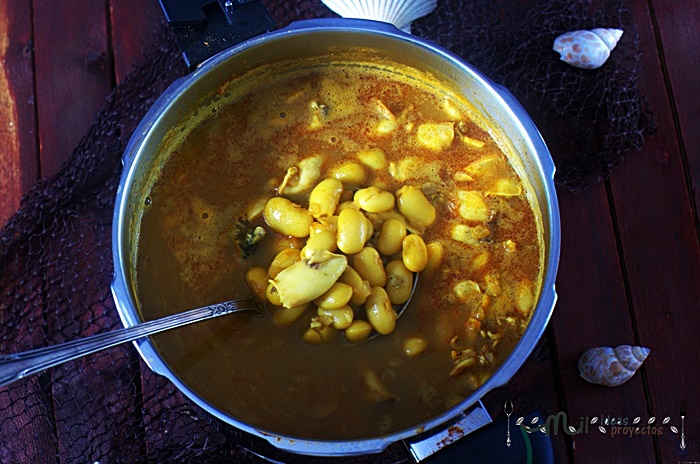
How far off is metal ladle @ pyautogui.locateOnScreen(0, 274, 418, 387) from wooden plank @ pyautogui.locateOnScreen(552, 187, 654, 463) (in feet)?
1.09

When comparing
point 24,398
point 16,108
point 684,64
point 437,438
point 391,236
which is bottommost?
point 437,438

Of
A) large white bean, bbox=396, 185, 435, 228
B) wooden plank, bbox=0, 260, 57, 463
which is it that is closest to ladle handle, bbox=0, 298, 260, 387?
large white bean, bbox=396, 185, 435, 228

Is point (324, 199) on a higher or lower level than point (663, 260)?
higher

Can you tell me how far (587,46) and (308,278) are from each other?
57cm

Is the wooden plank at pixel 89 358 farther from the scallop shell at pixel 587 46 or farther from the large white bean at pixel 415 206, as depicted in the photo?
the scallop shell at pixel 587 46

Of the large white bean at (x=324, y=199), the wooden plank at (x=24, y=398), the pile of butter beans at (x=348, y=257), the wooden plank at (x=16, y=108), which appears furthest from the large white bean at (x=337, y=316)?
the wooden plank at (x=16, y=108)

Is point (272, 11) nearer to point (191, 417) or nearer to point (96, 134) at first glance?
point (96, 134)

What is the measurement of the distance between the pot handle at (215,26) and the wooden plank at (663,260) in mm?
585

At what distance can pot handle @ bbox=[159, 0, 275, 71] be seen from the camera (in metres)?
0.83

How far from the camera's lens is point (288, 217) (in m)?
0.85

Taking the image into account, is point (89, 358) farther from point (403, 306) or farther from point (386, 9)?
point (386, 9)

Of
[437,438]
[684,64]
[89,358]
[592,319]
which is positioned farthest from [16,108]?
[684,64]

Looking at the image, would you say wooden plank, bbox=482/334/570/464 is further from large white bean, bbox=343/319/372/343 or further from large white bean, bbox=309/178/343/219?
large white bean, bbox=309/178/343/219

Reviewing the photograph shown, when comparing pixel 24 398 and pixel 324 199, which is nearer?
pixel 324 199
